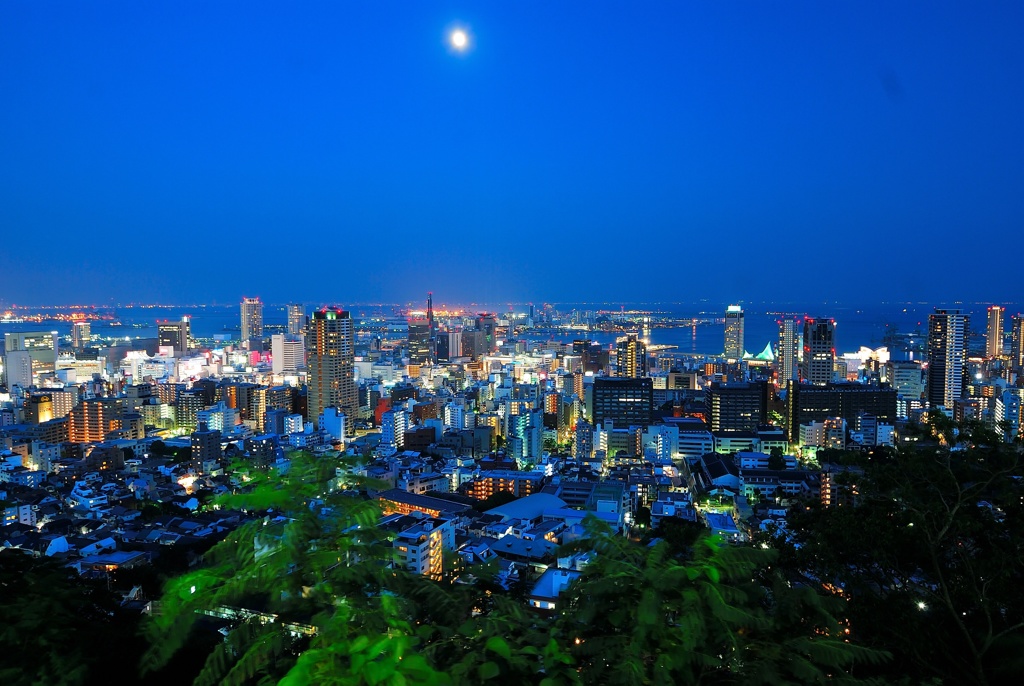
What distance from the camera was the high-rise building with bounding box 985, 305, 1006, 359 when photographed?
78.6 ft

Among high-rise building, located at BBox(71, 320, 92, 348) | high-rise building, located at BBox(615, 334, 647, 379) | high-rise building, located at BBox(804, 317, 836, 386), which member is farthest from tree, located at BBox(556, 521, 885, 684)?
high-rise building, located at BBox(71, 320, 92, 348)

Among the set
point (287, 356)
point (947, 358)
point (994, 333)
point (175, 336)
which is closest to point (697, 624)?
point (947, 358)

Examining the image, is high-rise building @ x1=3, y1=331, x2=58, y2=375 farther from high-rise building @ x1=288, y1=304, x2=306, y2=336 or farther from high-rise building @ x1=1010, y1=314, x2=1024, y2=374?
high-rise building @ x1=1010, y1=314, x2=1024, y2=374

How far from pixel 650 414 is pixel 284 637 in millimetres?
16000

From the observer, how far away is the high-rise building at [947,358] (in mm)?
17953

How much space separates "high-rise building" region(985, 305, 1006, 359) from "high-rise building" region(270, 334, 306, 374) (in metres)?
25.9

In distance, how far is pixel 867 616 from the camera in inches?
69.6

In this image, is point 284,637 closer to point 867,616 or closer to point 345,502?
point 345,502

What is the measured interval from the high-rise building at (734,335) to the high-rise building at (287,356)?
18.6 meters

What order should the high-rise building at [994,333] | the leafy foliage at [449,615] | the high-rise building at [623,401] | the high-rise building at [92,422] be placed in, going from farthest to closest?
the high-rise building at [994,333]
the high-rise building at [623,401]
the high-rise building at [92,422]
the leafy foliage at [449,615]

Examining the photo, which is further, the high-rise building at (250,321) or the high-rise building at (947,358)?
the high-rise building at (250,321)

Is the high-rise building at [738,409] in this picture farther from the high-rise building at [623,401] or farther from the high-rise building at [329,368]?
the high-rise building at [329,368]

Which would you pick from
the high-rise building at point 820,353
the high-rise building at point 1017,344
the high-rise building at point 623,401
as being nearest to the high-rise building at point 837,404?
the high-rise building at point 623,401

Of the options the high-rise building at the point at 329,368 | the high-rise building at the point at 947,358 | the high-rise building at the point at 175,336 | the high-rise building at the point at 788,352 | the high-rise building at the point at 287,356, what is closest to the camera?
the high-rise building at the point at 329,368
